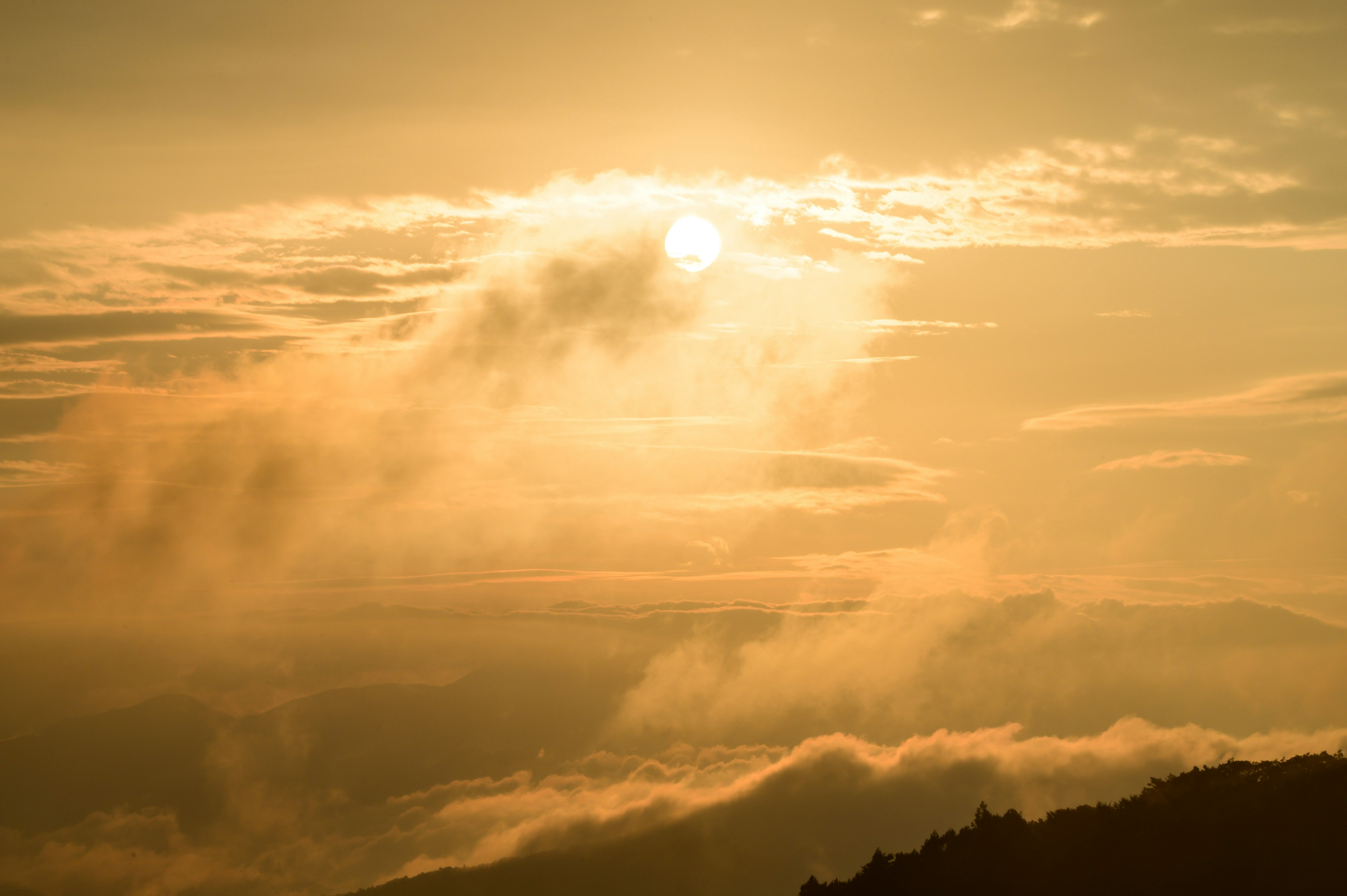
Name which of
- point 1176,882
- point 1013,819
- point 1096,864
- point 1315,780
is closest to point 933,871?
point 1013,819

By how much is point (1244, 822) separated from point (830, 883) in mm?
52385

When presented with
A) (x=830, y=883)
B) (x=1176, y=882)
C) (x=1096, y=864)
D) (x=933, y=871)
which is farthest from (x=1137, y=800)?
(x=830, y=883)

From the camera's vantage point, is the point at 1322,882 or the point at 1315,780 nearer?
the point at 1322,882

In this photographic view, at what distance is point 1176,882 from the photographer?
6391cm

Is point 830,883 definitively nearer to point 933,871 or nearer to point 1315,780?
point 933,871

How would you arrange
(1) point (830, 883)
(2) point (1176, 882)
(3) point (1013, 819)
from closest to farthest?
(2) point (1176, 882)
(3) point (1013, 819)
(1) point (830, 883)

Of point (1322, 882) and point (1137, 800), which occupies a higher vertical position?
point (1137, 800)

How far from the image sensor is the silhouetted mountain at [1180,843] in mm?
59500

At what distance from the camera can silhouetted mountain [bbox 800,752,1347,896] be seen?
59.5 m

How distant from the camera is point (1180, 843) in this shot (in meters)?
68.1

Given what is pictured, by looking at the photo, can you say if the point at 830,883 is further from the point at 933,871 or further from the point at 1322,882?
the point at 1322,882

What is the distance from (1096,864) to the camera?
7188 cm

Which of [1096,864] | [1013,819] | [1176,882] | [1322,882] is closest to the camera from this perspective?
[1322,882]

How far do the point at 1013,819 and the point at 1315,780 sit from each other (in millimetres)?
26065
